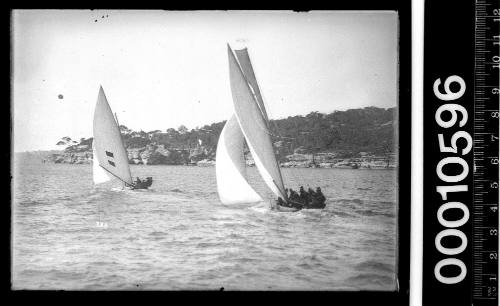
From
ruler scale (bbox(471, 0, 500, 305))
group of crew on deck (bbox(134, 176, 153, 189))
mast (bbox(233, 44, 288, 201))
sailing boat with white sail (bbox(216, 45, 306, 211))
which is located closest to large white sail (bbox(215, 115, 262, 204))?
sailing boat with white sail (bbox(216, 45, 306, 211))

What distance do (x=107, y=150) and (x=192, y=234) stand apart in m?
0.47

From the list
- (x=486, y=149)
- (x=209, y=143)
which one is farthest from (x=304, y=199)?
(x=486, y=149)

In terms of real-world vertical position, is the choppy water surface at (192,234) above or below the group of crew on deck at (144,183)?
below

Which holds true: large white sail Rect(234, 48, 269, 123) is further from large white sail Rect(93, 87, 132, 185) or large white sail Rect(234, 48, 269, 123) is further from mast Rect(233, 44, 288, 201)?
large white sail Rect(93, 87, 132, 185)

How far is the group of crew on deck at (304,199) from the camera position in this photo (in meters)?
2.22

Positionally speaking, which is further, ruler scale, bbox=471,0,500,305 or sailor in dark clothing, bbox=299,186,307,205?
sailor in dark clothing, bbox=299,186,307,205

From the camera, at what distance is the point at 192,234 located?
2.23 m

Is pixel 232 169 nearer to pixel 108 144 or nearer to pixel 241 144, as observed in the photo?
pixel 241 144

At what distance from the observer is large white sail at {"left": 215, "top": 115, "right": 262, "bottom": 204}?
2.22 meters

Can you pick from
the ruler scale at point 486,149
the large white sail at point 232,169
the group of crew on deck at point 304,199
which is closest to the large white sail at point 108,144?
the large white sail at point 232,169

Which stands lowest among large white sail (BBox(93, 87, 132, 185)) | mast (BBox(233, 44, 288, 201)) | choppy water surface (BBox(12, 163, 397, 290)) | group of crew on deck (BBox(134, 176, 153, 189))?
choppy water surface (BBox(12, 163, 397, 290))

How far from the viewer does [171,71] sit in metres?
2.22

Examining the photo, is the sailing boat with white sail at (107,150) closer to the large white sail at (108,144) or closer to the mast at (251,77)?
the large white sail at (108,144)
